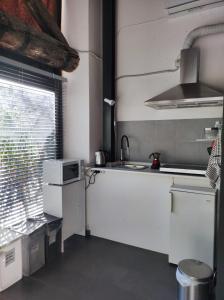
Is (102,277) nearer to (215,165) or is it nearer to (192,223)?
(192,223)

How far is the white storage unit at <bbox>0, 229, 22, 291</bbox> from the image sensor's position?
187cm

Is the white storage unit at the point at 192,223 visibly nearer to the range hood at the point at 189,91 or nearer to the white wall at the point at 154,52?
the range hood at the point at 189,91

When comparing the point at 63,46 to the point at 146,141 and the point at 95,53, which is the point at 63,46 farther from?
the point at 146,141

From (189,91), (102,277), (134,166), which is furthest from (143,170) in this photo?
(102,277)

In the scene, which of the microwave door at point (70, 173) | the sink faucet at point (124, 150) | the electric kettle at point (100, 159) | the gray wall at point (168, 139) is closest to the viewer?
the microwave door at point (70, 173)

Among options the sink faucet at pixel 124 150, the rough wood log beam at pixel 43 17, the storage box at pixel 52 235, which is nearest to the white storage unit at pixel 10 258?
the storage box at pixel 52 235

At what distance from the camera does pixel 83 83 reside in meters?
2.88

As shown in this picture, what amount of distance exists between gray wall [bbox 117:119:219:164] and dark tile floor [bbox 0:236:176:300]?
1172 mm

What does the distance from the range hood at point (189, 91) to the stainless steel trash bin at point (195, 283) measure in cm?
147

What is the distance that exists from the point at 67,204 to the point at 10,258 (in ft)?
2.54

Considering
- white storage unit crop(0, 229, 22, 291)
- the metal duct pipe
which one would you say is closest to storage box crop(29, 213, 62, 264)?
white storage unit crop(0, 229, 22, 291)

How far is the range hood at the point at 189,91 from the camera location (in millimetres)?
2143

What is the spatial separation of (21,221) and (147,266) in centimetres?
138

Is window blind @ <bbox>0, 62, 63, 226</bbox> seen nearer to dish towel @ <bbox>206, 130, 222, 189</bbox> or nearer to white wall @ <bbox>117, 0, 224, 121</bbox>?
white wall @ <bbox>117, 0, 224, 121</bbox>
